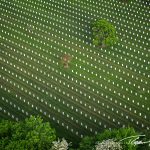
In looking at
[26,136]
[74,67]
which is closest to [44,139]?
[26,136]

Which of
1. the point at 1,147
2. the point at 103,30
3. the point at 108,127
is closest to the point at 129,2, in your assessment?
the point at 103,30

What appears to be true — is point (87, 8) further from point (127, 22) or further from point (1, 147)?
point (1, 147)

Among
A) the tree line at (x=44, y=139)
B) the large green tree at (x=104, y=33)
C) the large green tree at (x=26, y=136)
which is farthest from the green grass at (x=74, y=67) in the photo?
the large green tree at (x=26, y=136)

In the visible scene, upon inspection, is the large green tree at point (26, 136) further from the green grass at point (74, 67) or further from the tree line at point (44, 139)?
the green grass at point (74, 67)

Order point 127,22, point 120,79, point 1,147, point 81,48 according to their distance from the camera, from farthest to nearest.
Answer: point 127,22 → point 81,48 → point 120,79 → point 1,147

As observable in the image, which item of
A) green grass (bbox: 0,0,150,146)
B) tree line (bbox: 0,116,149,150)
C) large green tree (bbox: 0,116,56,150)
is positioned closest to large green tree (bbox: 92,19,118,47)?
green grass (bbox: 0,0,150,146)

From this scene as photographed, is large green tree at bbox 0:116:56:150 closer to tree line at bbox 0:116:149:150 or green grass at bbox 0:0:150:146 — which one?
tree line at bbox 0:116:149:150

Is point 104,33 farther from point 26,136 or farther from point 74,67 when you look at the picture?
point 26,136
